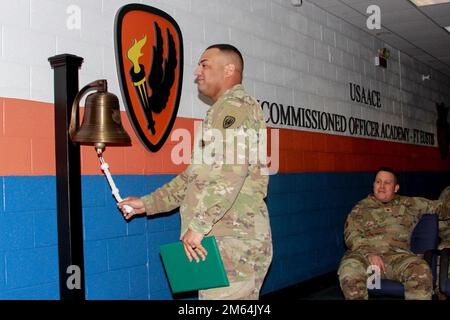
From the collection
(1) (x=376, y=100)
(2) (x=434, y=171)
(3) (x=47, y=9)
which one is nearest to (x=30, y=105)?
(3) (x=47, y=9)

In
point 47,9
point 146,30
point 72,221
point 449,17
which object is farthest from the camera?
point 449,17

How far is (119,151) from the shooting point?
3338 millimetres

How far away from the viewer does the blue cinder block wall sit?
2.75 meters

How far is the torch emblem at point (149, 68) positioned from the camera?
3.37m

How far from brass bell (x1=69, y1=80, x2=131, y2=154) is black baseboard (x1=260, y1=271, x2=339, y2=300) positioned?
237 centimetres

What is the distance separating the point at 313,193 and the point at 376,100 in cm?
204

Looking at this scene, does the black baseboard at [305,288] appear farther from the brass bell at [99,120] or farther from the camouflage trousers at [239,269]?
the brass bell at [99,120]

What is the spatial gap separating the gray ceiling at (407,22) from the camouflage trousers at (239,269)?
3.55 metres

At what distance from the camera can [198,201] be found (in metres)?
2.47

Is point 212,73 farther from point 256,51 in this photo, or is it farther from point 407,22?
point 407,22

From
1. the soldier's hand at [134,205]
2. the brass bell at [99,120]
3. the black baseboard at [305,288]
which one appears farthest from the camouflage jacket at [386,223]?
the brass bell at [99,120]

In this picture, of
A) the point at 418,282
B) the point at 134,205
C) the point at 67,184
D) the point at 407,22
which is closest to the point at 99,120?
the point at 67,184

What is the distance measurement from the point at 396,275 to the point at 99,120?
2.37 metres
